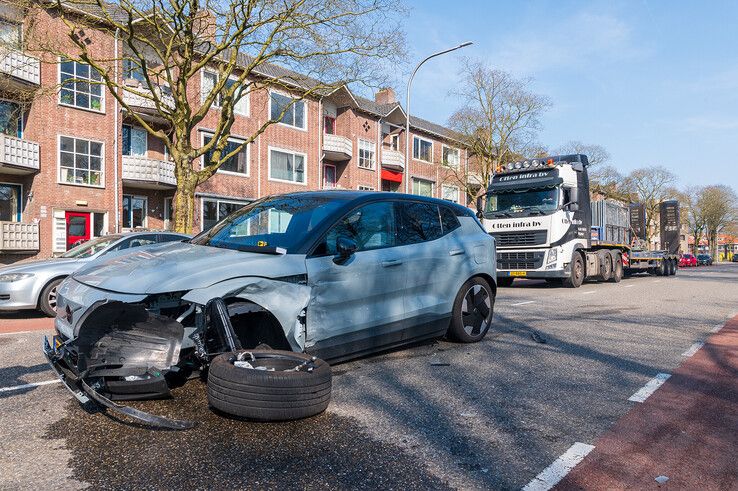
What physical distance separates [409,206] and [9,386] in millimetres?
3776

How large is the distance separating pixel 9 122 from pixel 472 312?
20.7 m

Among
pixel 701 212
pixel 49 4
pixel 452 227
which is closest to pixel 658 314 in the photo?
pixel 452 227

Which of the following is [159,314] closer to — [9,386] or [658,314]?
[9,386]

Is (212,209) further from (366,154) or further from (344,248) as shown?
(344,248)

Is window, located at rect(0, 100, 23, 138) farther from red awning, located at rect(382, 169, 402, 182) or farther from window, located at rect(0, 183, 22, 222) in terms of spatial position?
red awning, located at rect(382, 169, 402, 182)

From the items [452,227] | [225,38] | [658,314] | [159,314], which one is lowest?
[658,314]

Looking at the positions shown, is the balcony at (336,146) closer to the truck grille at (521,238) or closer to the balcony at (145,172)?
the balcony at (145,172)

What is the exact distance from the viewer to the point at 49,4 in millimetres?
14484

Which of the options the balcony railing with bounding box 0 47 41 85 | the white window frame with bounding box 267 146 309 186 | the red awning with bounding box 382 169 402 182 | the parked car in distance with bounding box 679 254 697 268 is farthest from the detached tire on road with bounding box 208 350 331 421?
the parked car in distance with bounding box 679 254 697 268

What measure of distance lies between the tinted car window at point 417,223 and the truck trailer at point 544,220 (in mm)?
9348

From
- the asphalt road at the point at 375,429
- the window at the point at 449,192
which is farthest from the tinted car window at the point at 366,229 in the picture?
the window at the point at 449,192

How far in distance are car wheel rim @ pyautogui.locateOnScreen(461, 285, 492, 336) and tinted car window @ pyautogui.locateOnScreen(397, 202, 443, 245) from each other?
880 millimetres

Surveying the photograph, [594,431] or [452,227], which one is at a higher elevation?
[452,227]

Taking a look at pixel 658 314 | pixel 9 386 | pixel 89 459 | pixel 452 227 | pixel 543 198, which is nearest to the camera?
pixel 89 459
